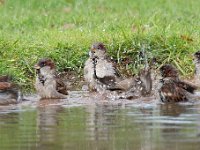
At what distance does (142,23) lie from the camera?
53.1 ft

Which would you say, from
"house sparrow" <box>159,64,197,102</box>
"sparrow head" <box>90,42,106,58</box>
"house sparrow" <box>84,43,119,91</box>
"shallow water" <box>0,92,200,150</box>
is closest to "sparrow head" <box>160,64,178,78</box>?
"house sparrow" <box>159,64,197,102</box>

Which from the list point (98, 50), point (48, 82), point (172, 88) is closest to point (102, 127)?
point (172, 88)

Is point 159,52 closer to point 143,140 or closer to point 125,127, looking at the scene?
point 125,127

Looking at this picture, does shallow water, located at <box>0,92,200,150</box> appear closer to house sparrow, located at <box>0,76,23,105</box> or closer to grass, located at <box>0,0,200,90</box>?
house sparrow, located at <box>0,76,23,105</box>

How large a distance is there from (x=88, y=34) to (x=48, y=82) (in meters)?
2.59

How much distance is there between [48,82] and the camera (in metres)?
13.2

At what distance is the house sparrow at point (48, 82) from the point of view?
13.0 metres

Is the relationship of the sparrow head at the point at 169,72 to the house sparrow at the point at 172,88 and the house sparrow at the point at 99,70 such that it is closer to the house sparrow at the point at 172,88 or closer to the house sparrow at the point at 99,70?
the house sparrow at the point at 172,88

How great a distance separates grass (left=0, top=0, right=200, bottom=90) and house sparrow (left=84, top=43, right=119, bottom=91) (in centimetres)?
73

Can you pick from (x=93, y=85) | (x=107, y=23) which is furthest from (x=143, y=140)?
(x=107, y=23)

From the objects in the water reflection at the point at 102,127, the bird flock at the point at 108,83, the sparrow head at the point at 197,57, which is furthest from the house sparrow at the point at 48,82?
the sparrow head at the point at 197,57

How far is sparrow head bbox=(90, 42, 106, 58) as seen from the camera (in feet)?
44.7

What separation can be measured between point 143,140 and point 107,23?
8.08 metres

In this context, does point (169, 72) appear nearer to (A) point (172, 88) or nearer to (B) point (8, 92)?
(A) point (172, 88)
